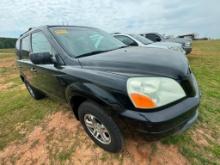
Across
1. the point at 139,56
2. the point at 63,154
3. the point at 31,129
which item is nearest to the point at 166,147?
the point at 139,56

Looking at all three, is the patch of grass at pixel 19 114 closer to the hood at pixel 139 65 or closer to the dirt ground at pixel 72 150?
the dirt ground at pixel 72 150

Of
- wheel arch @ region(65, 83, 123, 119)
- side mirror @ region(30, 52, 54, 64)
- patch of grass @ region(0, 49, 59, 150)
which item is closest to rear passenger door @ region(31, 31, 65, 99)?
side mirror @ region(30, 52, 54, 64)

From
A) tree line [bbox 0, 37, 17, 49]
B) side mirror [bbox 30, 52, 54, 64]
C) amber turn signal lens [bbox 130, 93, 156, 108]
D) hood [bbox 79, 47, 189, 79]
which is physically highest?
hood [bbox 79, 47, 189, 79]

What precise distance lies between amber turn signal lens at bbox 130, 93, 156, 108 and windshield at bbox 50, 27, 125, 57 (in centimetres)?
121

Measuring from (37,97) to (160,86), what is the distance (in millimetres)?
3708

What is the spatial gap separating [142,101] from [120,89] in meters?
0.25

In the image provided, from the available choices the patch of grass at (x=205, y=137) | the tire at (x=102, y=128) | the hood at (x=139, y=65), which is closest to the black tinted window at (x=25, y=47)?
the hood at (x=139, y=65)

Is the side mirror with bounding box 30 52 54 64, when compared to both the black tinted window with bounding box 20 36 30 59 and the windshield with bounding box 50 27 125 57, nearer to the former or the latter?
the windshield with bounding box 50 27 125 57

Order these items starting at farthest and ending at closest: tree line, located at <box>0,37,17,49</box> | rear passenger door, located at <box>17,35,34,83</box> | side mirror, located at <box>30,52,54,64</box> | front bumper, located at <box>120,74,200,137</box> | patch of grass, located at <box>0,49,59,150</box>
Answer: tree line, located at <box>0,37,17,49</box> < rear passenger door, located at <box>17,35,34,83</box> < patch of grass, located at <box>0,49,59,150</box> < side mirror, located at <box>30,52,54,64</box> < front bumper, located at <box>120,74,200,137</box>

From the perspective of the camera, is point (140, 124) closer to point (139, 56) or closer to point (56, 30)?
point (139, 56)

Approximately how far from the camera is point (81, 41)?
2.87m

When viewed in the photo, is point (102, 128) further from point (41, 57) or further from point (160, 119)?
point (41, 57)

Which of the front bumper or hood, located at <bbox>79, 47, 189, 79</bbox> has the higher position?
hood, located at <bbox>79, 47, 189, 79</bbox>

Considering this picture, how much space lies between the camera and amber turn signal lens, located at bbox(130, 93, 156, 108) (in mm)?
1717
